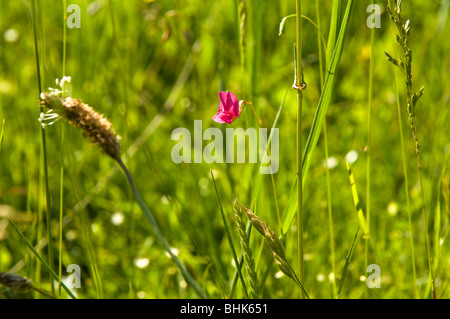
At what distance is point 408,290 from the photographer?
3.72 feet

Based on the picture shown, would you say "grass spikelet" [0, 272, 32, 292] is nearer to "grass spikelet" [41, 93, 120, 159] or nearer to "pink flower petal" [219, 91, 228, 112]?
"grass spikelet" [41, 93, 120, 159]

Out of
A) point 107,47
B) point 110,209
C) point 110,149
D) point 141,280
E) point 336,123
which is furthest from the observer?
point 107,47

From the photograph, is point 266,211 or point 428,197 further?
point 428,197

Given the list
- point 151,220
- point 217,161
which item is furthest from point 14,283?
point 217,161

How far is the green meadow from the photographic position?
0.89 metres

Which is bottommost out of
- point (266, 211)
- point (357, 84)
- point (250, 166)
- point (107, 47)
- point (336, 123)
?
point (266, 211)

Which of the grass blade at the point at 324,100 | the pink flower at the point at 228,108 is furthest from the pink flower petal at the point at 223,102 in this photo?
the grass blade at the point at 324,100

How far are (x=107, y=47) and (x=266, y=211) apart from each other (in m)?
1.01

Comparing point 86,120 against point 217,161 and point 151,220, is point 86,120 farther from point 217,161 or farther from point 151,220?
point 217,161

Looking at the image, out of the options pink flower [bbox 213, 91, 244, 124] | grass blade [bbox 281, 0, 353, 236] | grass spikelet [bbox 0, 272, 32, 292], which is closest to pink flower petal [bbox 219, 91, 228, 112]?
pink flower [bbox 213, 91, 244, 124]

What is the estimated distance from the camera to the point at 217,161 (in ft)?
4.61

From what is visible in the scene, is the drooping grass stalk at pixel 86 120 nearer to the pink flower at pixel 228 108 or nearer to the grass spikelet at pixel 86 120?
the grass spikelet at pixel 86 120
